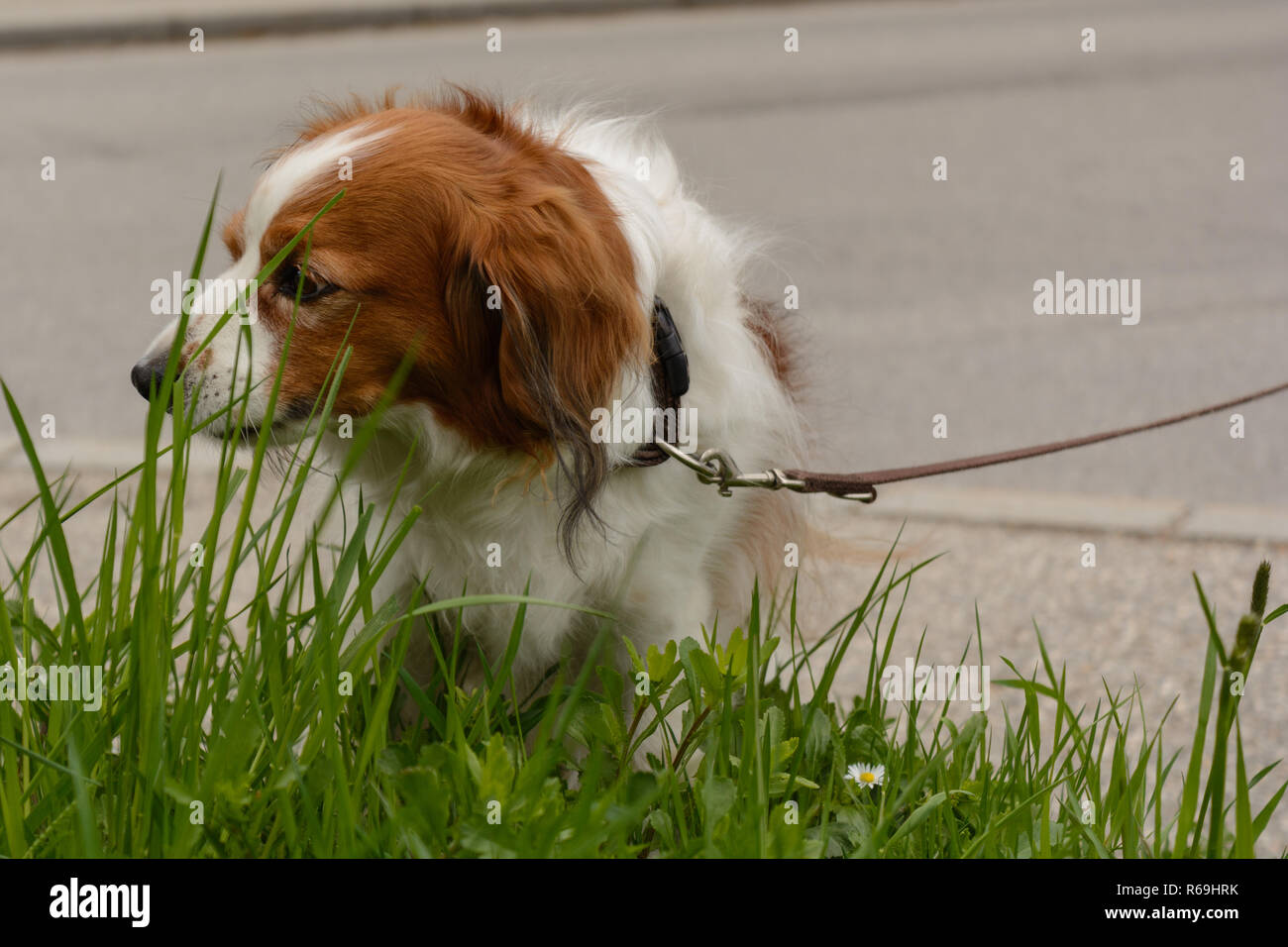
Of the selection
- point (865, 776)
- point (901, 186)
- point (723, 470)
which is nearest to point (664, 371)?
point (723, 470)

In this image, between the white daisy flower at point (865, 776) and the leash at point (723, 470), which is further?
the leash at point (723, 470)

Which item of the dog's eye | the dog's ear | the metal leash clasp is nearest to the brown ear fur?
the dog's ear

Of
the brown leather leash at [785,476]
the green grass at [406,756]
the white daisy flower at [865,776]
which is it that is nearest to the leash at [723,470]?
the brown leather leash at [785,476]

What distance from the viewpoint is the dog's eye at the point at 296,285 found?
89.6 inches

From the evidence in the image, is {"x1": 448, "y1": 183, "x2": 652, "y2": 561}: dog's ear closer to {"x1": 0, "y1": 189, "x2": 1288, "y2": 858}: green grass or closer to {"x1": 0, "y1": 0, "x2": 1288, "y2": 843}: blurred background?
{"x1": 0, "y1": 189, "x2": 1288, "y2": 858}: green grass

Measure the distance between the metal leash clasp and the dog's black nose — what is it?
2.66 feet

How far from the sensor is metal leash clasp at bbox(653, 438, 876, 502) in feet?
7.91

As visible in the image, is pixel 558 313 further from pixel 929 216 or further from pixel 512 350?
pixel 929 216

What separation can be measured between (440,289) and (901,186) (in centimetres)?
575

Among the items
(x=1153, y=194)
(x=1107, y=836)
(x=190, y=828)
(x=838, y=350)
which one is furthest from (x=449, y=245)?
(x=1153, y=194)

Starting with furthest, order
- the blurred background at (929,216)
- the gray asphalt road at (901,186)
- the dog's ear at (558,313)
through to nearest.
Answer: the gray asphalt road at (901,186) → the blurred background at (929,216) → the dog's ear at (558,313)

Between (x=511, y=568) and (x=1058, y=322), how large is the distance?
4148 mm

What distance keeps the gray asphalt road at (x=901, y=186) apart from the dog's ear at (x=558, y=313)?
2.18ft

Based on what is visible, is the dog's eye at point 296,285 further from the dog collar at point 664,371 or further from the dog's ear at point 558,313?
the dog collar at point 664,371
